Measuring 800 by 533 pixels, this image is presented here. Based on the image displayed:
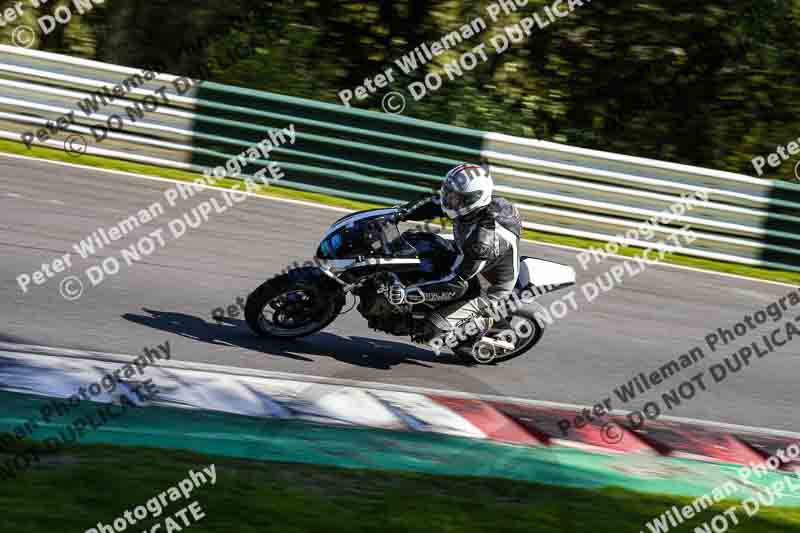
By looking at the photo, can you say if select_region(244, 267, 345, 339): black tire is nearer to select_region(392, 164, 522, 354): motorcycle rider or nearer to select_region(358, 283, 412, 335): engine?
select_region(358, 283, 412, 335): engine

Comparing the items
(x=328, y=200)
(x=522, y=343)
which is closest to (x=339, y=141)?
(x=328, y=200)

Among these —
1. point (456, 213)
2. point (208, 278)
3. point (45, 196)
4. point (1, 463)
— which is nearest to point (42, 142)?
point (45, 196)

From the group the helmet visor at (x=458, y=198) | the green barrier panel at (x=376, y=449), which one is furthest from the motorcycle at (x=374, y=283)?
the green barrier panel at (x=376, y=449)

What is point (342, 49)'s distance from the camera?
19.6 meters

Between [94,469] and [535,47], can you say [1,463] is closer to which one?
[94,469]

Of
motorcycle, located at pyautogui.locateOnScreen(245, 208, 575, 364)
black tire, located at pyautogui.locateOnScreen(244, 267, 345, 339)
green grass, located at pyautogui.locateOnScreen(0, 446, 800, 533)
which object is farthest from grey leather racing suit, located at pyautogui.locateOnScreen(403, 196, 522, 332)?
green grass, located at pyautogui.locateOnScreen(0, 446, 800, 533)

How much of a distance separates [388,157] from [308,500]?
9.20 m

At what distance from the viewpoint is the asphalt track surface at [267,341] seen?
30.1 feet

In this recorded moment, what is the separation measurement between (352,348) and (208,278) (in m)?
2.03

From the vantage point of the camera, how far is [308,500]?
628cm

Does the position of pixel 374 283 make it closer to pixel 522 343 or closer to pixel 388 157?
pixel 522 343

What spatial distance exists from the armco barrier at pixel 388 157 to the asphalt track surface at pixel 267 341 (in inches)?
43.7

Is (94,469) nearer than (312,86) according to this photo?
Yes

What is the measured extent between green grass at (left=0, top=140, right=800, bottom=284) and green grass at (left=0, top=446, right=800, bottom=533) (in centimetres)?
762
